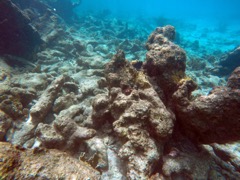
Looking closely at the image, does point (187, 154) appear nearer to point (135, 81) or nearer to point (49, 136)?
point (135, 81)

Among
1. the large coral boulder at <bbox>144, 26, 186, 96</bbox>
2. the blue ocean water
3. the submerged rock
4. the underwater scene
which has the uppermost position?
the blue ocean water

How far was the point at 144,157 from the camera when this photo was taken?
289 cm

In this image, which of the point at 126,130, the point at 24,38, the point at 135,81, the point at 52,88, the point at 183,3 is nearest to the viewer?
the point at 126,130

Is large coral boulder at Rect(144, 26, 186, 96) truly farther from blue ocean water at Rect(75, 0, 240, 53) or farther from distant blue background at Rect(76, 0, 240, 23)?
distant blue background at Rect(76, 0, 240, 23)

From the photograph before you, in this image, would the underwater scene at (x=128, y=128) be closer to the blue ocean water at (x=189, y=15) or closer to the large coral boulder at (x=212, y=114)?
the large coral boulder at (x=212, y=114)

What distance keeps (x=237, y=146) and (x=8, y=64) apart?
10.2m

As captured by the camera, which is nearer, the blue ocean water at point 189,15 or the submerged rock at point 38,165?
the submerged rock at point 38,165

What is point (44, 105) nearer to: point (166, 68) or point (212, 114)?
point (166, 68)

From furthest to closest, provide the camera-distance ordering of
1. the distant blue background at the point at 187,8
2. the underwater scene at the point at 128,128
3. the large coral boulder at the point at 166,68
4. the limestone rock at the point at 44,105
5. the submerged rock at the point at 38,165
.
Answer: the distant blue background at the point at 187,8 → the limestone rock at the point at 44,105 → the large coral boulder at the point at 166,68 → the underwater scene at the point at 128,128 → the submerged rock at the point at 38,165

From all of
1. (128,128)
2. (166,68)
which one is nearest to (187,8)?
(166,68)

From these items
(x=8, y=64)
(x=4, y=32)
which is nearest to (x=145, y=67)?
(x=8, y=64)

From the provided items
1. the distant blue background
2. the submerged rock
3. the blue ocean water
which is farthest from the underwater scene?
the distant blue background

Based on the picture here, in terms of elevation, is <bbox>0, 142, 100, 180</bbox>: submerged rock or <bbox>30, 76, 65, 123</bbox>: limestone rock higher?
<bbox>30, 76, 65, 123</bbox>: limestone rock

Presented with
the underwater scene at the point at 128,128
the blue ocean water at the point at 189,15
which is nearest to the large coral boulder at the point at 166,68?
the underwater scene at the point at 128,128
